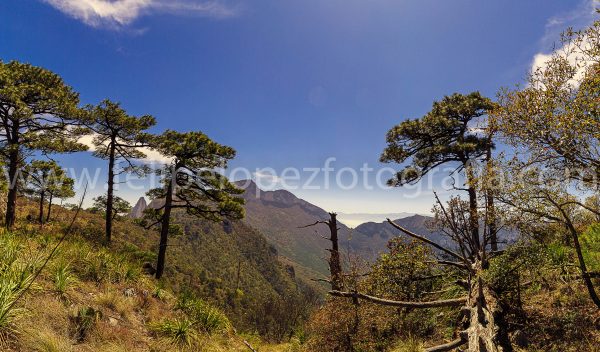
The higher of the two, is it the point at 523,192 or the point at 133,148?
the point at 133,148

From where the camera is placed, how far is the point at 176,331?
319 inches

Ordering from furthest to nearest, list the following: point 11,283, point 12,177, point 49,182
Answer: point 49,182 < point 12,177 < point 11,283

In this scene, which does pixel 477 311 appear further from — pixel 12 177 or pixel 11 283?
pixel 12 177

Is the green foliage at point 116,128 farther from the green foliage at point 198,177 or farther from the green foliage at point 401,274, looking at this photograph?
the green foliage at point 401,274

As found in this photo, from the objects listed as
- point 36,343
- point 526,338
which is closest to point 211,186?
point 36,343

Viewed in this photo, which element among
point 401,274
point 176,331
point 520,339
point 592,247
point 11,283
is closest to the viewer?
point 11,283

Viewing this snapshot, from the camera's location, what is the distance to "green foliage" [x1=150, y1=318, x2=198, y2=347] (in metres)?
7.97

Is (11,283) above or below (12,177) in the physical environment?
below

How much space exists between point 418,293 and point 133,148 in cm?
2274

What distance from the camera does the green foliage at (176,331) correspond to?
7.97 m

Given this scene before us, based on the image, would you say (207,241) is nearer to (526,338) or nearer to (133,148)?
(133,148)

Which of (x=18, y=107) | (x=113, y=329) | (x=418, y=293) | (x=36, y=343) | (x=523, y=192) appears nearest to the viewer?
(x=36, y=343)

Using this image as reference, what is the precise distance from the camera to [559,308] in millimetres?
7738

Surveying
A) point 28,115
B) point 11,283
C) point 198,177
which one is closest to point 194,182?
point 198,177
